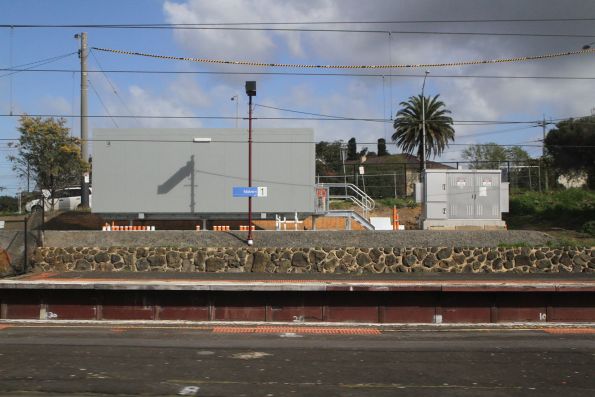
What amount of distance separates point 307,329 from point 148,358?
4.23m

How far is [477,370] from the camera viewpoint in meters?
8.02

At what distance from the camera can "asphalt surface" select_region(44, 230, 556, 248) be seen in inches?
780

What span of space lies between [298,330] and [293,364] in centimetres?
358

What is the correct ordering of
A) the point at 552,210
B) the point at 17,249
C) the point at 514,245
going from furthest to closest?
1. the point at 552,210
2. the point at 514,245
3. the point at 17,249

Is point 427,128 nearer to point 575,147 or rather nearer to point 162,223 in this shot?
point 575,147

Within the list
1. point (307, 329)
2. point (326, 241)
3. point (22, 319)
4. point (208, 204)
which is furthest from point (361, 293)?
point (208, 204)

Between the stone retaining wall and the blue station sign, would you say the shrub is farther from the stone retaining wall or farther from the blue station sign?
the blue station sign

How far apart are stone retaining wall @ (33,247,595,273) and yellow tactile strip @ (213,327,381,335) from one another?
708 cm

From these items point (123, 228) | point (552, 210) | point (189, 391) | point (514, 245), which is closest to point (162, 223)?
point (123, 228)

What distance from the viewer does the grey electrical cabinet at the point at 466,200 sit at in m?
24.8

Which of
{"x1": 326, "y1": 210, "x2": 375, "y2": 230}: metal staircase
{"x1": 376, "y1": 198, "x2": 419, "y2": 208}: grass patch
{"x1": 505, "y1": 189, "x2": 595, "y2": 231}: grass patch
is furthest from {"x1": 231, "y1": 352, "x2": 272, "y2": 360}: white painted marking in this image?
{"x1": 376, "y1": 198, "x2": 419, "y2": 208}: grass patch

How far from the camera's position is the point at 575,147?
146 ft

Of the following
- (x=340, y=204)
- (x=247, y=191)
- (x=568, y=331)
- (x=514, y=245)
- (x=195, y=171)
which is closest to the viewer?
(x=568, y=331)

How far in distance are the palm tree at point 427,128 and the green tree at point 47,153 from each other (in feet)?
97.9
